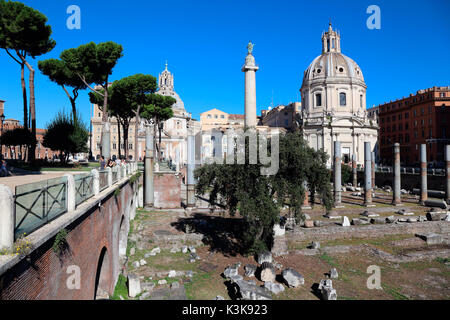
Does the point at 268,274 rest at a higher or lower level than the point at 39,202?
lower

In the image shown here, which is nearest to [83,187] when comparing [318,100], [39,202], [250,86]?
[39,202]

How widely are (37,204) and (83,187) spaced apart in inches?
91.9

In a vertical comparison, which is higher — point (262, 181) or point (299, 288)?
point (262, 181)

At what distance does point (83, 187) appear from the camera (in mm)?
6398

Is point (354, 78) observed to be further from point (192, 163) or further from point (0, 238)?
point (0, 238)

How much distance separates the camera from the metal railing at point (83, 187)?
5930 mm

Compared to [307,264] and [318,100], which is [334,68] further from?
[307,264]

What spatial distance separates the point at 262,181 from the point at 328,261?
4919mm

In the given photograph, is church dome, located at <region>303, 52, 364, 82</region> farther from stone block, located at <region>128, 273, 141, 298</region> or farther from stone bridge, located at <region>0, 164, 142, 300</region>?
stone bridge, located at <region>0, 164, 142, 300</region>

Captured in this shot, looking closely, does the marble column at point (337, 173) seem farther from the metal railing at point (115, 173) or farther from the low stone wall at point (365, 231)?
the metal railing at point (115, 173)

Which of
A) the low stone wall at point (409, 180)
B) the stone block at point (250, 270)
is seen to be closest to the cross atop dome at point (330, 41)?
the low stone wall at point (409, 180)
